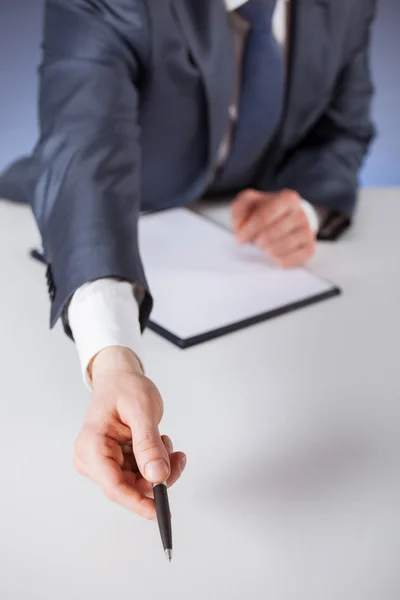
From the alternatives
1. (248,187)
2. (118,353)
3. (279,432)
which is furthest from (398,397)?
(248,187)

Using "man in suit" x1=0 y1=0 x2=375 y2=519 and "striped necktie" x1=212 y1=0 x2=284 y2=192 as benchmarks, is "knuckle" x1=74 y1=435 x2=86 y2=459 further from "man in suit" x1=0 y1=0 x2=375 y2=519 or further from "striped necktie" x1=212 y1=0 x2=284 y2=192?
"striped necktie" x1=212 y1=0 x2=284 y2=192

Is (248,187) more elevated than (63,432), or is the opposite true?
(63,432)

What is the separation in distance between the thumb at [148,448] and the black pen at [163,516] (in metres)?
0.01

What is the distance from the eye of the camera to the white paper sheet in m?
1.02

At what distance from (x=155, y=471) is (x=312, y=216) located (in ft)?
2.68

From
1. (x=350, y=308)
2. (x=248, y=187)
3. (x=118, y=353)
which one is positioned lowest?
(x=248, y=187)

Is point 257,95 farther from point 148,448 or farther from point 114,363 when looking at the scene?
point 148,448

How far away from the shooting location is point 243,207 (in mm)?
1317

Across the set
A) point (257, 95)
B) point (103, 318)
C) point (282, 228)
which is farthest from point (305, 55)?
point (103, 318)

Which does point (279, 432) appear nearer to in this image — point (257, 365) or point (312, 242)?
point (257, 365)

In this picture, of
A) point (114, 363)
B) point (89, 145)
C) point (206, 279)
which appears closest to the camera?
point (114, 363)

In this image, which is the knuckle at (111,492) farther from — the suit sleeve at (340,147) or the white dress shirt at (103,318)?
the suit sleeve at (340,147)

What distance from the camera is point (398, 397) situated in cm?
90

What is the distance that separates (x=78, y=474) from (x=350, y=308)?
1.58ft
